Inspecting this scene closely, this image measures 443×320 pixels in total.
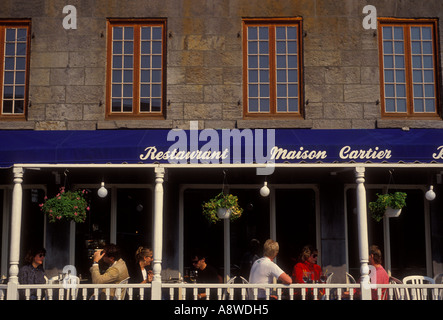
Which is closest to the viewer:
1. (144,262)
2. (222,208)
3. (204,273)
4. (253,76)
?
(222,208)

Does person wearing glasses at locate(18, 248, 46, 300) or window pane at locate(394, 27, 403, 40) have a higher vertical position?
window pane at locate(394, 27, 403, 40)

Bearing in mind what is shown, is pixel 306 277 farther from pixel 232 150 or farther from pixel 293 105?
pixel 293 105

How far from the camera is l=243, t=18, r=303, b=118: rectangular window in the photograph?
1317 cm

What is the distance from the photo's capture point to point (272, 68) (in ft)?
43.3

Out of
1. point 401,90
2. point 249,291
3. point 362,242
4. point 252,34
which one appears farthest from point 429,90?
point 249,291

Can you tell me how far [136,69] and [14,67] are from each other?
2.82 meters

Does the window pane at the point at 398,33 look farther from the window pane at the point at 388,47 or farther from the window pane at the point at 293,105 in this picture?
the window pane at the point at 293,105

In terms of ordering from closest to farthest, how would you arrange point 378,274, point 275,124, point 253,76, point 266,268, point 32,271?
1. point 266,268
2. point 378,274
3. point 32,271
4. point 275,124
5. point 253,76

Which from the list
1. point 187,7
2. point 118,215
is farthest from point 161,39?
point 118,215

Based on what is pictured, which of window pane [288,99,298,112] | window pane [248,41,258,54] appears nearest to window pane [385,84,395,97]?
window pane [288,99,298,112]

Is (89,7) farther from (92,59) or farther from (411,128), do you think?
(411,128)

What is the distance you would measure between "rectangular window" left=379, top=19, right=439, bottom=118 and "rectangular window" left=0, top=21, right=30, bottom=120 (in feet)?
26.7

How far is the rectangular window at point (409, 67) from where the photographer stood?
13.2m

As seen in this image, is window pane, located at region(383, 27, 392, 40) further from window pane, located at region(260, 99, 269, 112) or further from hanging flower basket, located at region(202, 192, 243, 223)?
hanging flower basket, located at region(202, 192, 243, 223)
